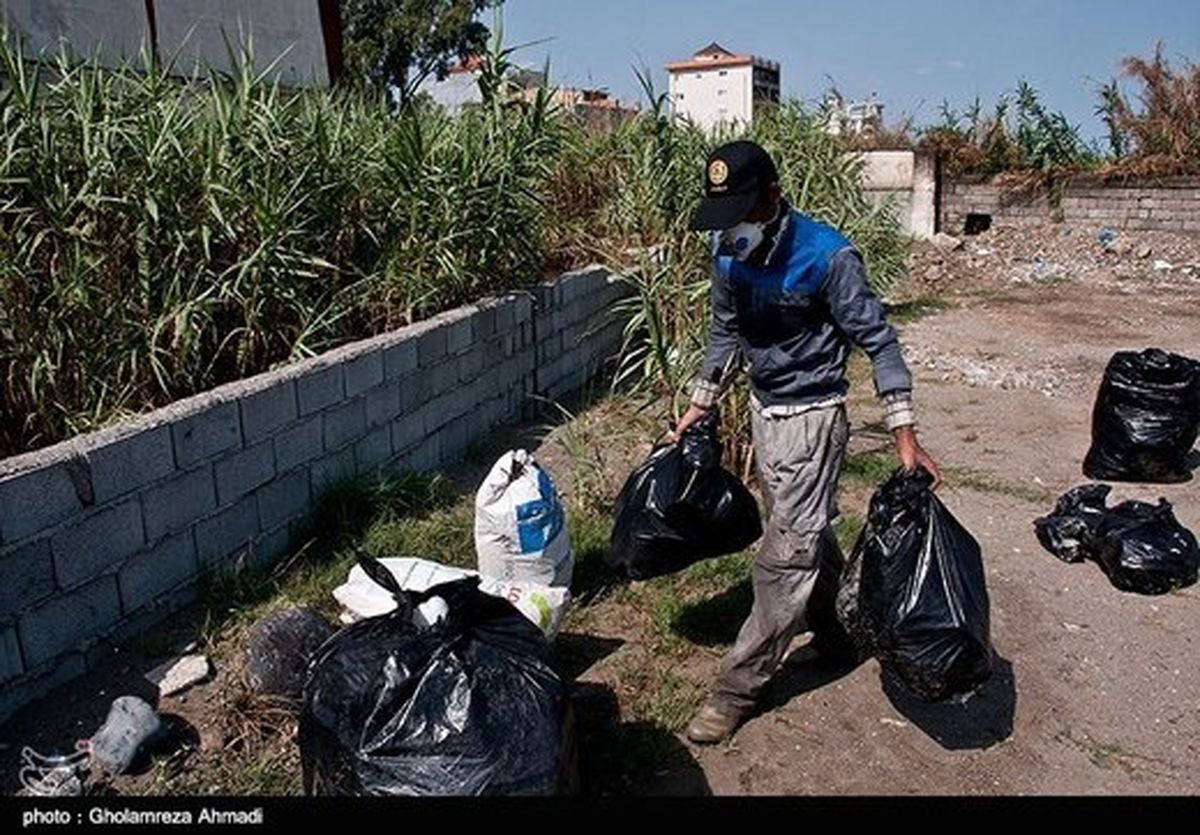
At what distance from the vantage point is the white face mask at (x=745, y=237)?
102 inches

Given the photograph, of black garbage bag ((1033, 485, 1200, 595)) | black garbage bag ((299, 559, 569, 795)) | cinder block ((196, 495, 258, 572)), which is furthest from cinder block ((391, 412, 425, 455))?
black garbage bag ((1033, 485, 1200, 595))

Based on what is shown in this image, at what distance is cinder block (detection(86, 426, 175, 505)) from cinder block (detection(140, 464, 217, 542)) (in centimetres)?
5

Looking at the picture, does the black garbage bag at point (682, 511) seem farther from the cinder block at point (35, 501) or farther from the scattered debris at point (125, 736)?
the cinder block at point (35, 501)

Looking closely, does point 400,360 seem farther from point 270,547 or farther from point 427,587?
point 427,587

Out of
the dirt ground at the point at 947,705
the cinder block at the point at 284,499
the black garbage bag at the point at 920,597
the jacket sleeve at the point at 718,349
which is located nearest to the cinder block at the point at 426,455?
the dirt ground at the point at 947,705

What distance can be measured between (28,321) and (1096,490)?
13.8 ft

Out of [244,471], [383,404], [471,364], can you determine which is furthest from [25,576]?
→ [471,364]

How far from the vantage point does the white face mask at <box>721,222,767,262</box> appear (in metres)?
2.58

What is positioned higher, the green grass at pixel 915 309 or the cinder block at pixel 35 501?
the cinder block at pixel 35 501

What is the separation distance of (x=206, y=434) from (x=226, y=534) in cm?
37

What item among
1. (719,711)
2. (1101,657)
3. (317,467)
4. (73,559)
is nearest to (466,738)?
(719,711)

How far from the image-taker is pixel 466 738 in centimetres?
192

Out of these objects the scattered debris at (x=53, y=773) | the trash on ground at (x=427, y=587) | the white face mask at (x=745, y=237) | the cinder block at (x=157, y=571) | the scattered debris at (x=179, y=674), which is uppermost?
the white face mask at (x=745, y=237)

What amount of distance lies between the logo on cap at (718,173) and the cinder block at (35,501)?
1.95 m
